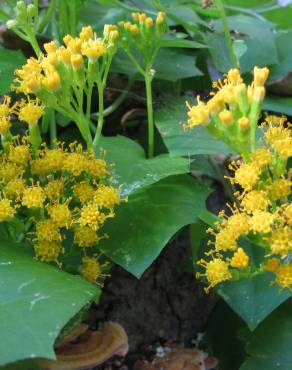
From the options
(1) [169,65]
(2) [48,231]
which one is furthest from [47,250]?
(1) [169,65]

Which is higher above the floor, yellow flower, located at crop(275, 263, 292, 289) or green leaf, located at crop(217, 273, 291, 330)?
yellow flower, located at crop(275, 263, 292, 289)

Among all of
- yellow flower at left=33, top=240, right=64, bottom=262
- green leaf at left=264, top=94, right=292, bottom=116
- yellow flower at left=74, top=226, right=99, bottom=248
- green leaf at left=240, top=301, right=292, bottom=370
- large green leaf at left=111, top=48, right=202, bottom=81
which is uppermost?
large green leaf at left=111, top=48, right=202, bottom=81

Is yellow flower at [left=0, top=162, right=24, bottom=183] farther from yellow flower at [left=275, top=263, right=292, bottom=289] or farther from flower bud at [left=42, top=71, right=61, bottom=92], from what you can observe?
yellow flower at [left=275, top=263, right=292, bottom=289]

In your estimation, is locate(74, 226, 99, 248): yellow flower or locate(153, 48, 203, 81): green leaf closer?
locate(74, 226, 99, 248): yellow flower

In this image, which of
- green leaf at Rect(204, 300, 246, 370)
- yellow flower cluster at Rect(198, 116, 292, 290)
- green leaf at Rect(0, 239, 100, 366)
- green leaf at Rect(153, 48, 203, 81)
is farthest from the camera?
green leaf at Rect(153, 48, 203, 81)

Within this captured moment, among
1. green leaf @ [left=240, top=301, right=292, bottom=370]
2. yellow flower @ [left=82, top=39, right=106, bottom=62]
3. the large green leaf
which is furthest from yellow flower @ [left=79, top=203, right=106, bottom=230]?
the large green leaf

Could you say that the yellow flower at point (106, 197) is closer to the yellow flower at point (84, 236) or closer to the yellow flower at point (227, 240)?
the yellow flower at point (84, 236)

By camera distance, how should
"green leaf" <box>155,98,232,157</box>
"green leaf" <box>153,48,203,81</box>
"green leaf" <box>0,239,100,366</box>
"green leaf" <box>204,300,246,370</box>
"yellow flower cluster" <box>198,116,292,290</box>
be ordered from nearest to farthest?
"green leaf" <box>0,239,100,366</box> < "yellow flower cluster" <box>198,116,292,290</box> < "green leaf" <box>155,98,232,157</box> < "green leaf" <box>204,300,246,370</box> < "green leaf" <box>153,48,203,81</box>
